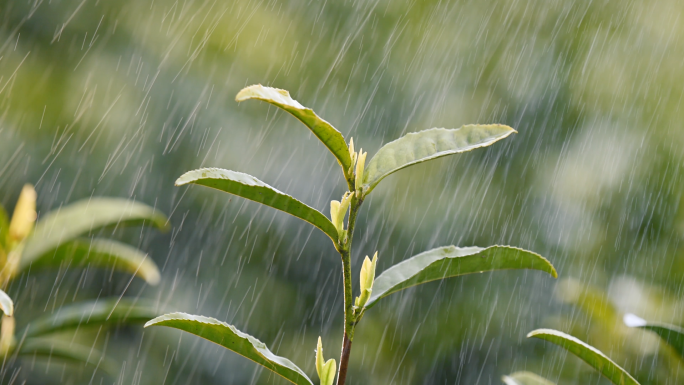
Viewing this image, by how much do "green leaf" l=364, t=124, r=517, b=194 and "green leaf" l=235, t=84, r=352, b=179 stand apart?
4 cm

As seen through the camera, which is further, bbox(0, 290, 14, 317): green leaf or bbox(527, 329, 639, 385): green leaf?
bbox(527, 329, 639, 385): green leaf

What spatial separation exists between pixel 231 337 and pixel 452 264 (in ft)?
0.85

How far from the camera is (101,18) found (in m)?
3.13

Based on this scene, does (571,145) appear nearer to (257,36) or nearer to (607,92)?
(607,92)

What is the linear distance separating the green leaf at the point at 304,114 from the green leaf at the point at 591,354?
0.32m

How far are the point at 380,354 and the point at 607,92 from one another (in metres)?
2.01

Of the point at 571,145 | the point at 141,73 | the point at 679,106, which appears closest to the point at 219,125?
the point at 141,73

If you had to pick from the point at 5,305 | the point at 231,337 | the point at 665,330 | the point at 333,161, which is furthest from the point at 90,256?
the point at 333,161

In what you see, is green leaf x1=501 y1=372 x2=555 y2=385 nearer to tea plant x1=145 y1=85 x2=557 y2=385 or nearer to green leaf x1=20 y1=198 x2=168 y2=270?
tea plant x1=145 y1=85 x2=557 y2=385

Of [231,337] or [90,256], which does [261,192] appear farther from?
[90,256]

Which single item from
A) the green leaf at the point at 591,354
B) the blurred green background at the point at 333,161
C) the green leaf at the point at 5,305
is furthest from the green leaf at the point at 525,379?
the blurred green background at the point at 333,161

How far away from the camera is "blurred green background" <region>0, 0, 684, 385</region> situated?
260 cm

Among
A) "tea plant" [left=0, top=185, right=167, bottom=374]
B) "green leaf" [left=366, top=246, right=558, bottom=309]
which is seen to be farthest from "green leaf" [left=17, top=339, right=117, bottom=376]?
"green leaf" [left=366, top=246, right=558, bottom=309]

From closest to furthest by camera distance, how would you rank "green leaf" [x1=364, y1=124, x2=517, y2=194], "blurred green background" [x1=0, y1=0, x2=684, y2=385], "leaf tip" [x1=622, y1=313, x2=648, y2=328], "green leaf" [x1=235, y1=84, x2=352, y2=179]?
1. "green leaf" [x1=235, y1=84, x2=352, y2=179]
2. "green leaf" [x1=364, y1=124, x2=517, y2=194]
3. "leaf tip" [x1=622, y1=313, x2=648, y2=328]
4. "blurred green background" [x1=0, y1=0, x2=684, y2=385]
